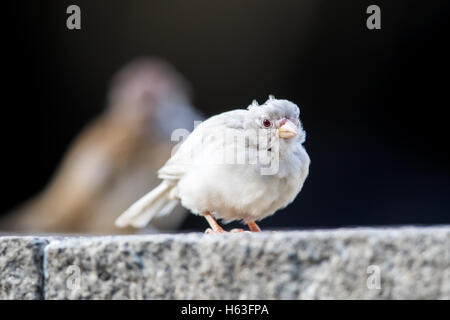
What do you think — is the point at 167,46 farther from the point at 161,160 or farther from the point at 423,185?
the point at 423,185

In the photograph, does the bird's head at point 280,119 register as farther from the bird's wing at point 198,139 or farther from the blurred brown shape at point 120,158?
the blurred brown shape at point 120,158

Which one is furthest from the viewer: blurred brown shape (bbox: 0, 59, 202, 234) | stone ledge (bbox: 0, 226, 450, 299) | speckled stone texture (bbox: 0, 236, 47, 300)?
blurred brown shape (bbox: 0, 59, 202, 234)

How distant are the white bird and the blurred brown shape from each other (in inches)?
53.7

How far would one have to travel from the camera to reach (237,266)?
113 cm

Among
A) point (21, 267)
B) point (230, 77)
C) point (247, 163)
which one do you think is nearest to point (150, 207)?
point (247, 163)

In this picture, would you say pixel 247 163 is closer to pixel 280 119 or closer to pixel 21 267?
pixel 280 119

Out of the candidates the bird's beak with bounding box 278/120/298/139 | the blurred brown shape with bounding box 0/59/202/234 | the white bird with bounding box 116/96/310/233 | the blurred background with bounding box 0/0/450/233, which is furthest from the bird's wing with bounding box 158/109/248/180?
the blurred background with bounding box 0/0/450/233

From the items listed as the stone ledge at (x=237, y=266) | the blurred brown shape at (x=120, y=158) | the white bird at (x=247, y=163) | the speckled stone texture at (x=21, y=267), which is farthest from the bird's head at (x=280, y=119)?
the blurred brown shape at (x=120, y=158)

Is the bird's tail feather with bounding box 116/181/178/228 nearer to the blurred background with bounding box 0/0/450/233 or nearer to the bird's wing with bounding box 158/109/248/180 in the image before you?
the bird's wing with bounding box 158/109/248/180

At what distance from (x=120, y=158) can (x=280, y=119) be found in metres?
1.71

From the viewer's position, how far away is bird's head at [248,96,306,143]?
1.62 meters

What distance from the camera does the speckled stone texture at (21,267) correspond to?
1.23m

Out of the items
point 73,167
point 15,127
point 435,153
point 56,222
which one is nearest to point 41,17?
point 15,127

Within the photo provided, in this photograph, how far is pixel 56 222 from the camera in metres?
3.40
